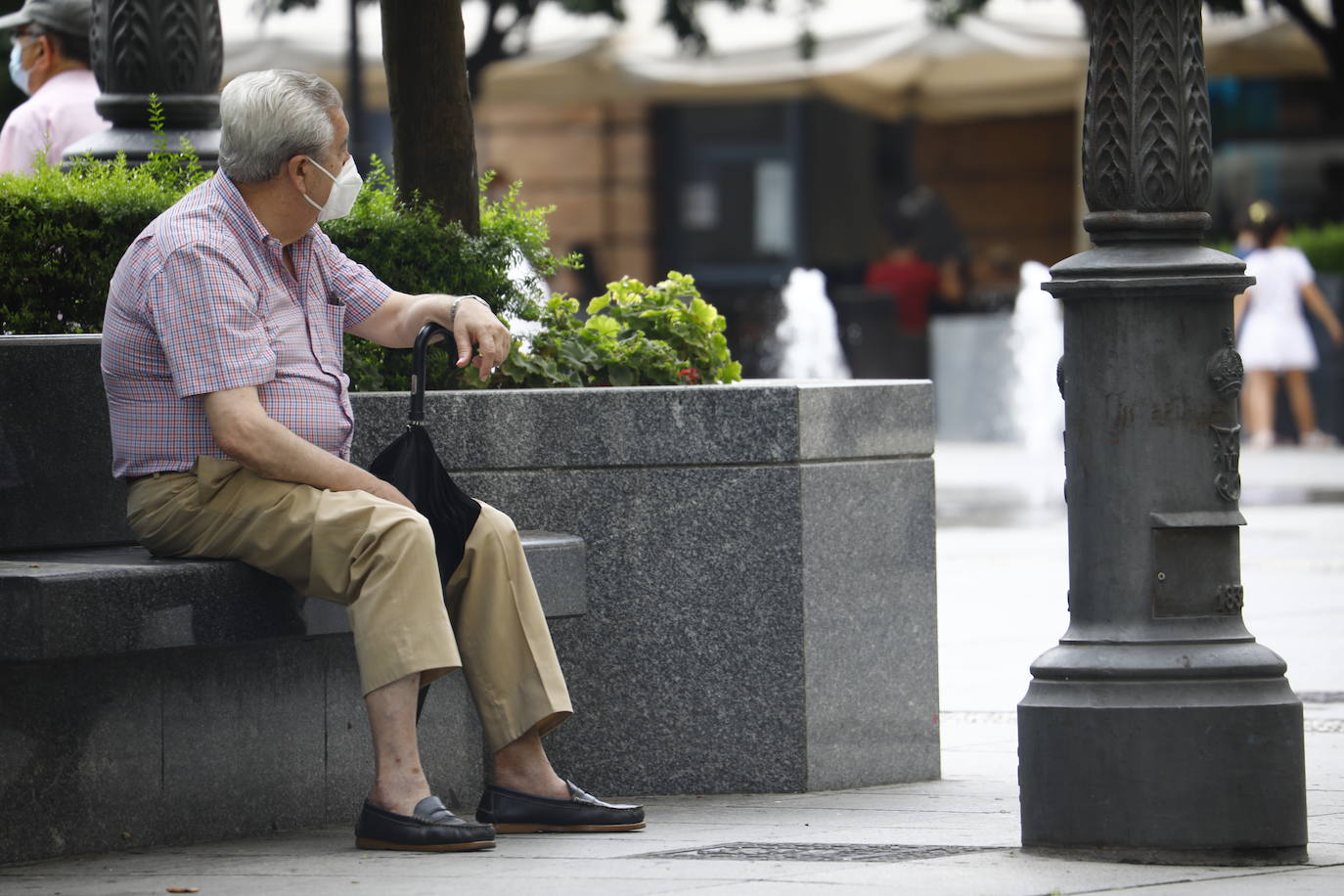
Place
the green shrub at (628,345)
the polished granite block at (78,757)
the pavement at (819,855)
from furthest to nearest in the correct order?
the green shrub at (628,345)
the polished granite block at (78,757)
the pavement at (819,855)

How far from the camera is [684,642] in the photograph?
5.78 m

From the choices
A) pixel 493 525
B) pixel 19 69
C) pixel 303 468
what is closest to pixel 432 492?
pixel 493 525

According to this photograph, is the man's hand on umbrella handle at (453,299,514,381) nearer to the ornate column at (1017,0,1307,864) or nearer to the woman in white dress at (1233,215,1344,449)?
the ornate column at (1017,0,1307,864)

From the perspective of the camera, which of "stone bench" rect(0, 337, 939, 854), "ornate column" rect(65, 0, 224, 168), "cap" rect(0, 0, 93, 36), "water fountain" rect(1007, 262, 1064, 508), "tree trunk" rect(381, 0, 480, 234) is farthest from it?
"water fountain" rect(1007, 262, 1064, 508)

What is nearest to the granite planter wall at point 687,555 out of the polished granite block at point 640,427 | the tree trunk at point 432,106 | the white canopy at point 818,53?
the polished granite block at point 640,427

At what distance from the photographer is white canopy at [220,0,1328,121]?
19.4m

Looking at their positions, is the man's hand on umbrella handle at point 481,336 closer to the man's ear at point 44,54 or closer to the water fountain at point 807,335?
the man's ear at point 44,54

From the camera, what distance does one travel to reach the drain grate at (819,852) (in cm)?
485

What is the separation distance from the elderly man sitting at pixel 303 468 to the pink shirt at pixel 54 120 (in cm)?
306

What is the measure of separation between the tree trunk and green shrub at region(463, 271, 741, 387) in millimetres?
533

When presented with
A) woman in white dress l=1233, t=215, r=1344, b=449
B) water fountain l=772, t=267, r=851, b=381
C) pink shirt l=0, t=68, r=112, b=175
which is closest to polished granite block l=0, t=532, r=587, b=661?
pink shirt l=0, t=68, r=112, b=175

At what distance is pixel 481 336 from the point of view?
521 cm

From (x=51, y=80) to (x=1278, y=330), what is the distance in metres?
12.4

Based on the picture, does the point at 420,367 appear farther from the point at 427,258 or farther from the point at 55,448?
→ the point at 427,258
